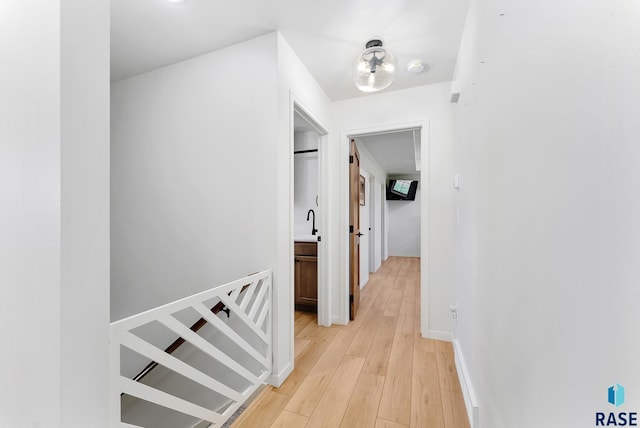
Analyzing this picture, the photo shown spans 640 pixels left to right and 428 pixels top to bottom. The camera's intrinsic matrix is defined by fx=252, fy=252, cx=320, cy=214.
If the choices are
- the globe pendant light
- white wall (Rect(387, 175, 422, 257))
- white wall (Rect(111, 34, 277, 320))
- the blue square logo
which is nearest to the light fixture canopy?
the globe pendant light

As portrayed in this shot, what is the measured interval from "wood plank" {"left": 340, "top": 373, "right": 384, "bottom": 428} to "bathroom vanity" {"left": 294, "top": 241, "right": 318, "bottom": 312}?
1.35 metres

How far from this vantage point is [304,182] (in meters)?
3.85

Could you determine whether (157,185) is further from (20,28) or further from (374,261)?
(374,261)

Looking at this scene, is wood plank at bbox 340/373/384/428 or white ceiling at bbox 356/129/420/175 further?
white ceiling at bbox 356/129/420/175

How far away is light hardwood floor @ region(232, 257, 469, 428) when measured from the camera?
1480 millimetres

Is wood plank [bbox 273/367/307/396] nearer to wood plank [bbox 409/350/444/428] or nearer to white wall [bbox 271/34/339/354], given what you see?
white wall [bbox 271/34/339/354]

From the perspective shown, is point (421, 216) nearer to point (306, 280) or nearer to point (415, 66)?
point (415, 66)

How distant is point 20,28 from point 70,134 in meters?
0.45

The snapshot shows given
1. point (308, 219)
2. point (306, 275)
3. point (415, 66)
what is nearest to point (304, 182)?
point (308, 219)

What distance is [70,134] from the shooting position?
0.75 meters

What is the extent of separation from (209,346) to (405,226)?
277 inches

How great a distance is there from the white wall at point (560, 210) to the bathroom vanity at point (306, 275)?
83.4 inches

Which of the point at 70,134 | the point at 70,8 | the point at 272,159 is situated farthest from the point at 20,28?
the point at 272,159

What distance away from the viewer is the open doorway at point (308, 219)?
8.82 ft
